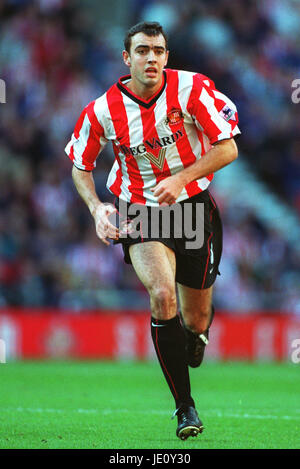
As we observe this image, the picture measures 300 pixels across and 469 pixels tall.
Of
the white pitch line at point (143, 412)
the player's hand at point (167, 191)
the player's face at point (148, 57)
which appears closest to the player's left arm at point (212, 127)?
the player's hand at point (167, 191)

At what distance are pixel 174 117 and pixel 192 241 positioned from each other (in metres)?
0.87

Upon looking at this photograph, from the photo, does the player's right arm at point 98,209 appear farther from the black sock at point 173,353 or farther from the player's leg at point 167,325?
the black sock at point 173,353

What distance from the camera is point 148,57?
585cm

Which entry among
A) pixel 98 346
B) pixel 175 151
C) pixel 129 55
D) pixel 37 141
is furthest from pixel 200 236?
pixel 37 141

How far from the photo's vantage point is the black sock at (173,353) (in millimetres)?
5633

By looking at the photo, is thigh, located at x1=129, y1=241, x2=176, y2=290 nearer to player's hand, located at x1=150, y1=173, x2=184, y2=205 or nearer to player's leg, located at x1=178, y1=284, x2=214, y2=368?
player's hand, located at x1=150, y1=173, x2=184, y2=205

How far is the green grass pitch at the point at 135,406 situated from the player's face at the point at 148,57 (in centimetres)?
224

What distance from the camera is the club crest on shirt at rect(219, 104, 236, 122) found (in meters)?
5.85

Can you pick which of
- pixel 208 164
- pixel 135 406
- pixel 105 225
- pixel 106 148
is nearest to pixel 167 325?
pixel 105 225

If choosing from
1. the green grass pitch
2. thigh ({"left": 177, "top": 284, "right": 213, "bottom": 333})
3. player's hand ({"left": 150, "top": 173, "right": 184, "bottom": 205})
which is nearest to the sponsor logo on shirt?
player's hand ({"left": 150, "top": 173, "right": 184, "bottom": 205})

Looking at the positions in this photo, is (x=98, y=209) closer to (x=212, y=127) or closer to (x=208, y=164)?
(x=208, y=164)

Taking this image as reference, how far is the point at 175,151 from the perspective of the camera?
6.08 meters

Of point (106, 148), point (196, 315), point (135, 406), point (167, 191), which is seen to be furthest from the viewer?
point (106, 148)
